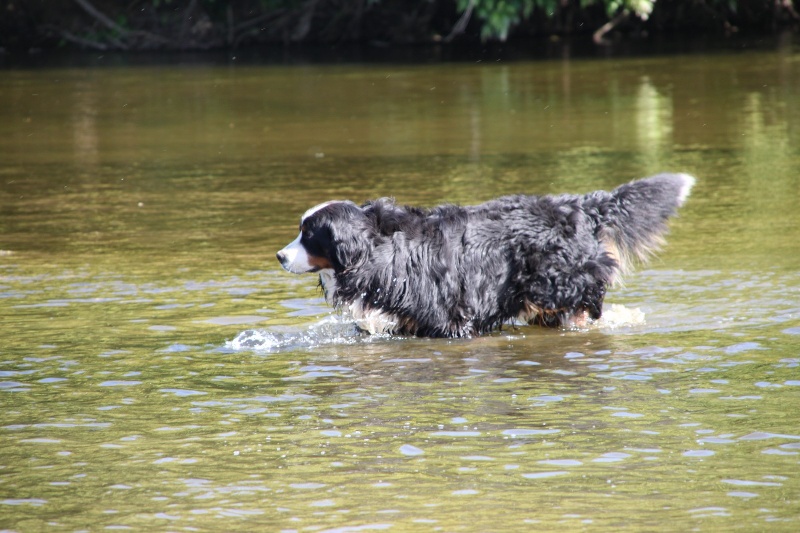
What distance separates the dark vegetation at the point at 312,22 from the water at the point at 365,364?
16502mm

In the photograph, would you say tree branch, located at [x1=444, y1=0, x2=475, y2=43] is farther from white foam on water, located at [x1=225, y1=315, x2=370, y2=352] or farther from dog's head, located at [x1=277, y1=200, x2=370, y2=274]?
dog's head, located at [x1=277, y1=200, x2=370, y2=274]

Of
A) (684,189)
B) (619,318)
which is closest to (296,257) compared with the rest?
(619,318)

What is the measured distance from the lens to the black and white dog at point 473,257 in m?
7.20

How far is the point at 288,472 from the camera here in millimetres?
5086

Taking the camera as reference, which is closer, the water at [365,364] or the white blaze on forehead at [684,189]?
the water at [365,364]

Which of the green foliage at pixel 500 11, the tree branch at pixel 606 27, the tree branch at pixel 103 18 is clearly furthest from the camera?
the tree branch at pixel 103 18

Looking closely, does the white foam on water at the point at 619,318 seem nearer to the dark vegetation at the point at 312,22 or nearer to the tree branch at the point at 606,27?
the tree branch at the point at 606,27

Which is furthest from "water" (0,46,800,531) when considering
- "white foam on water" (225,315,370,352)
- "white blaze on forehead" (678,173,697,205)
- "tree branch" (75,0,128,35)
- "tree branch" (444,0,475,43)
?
"tree branch" (75,0,128,35)

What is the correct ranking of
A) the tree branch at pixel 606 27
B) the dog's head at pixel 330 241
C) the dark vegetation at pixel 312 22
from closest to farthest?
1. the dog's head at pixel 330 241
2. the tree branch at pixel 606 27
3. the dark vegetation at pixel 312 22

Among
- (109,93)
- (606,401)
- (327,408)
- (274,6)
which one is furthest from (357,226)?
(274,6)

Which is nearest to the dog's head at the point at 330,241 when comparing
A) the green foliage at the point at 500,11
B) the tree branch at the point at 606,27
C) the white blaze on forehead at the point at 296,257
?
the white blaze on forehead at the point at 296,257

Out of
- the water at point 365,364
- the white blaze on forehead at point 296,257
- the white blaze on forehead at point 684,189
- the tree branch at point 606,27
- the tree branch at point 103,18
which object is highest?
the tree branch at point 103,18

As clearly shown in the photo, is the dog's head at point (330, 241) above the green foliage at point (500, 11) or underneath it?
underneath

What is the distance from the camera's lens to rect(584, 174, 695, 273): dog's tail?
7348 millimetres
